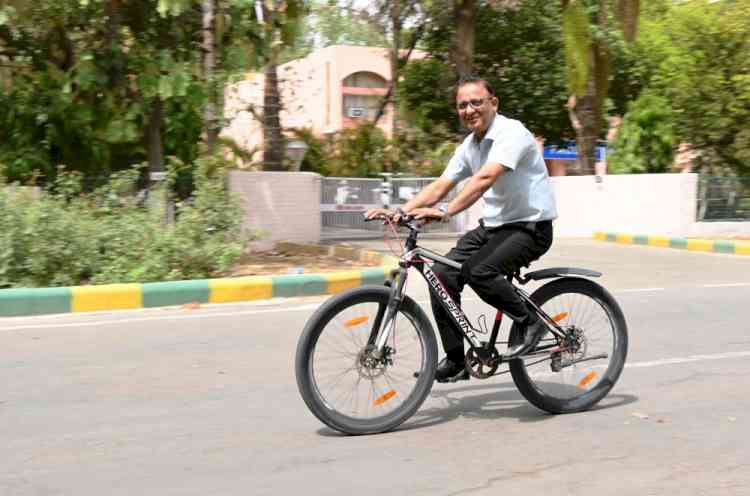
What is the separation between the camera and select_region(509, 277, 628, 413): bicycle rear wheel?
15.6 feet

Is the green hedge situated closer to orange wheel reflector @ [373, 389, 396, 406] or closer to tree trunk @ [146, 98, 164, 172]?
tree trunk @ [146, 98, 164, 172]

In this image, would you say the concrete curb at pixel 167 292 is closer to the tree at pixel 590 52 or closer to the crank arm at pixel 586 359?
the crank arm at pixel 586 359

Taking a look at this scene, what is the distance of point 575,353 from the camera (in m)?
4.89

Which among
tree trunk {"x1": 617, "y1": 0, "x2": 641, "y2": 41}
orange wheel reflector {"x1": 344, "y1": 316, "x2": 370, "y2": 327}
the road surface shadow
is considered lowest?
the road surface shadow

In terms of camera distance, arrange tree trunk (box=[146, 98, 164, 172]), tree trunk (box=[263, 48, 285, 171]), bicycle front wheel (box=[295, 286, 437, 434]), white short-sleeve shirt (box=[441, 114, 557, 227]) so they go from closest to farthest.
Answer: bicycle front wheel (box=[295, 286, 437, 434]) → white short-sleeve shirt (box=[441, 114, 557, 227]) → tree trunk (box=[146, 98, 164, 172]) → tree trunk (box=[263, 48, 285, 171])

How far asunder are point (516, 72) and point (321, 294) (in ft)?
57.6

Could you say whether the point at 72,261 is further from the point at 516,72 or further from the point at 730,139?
the point at 516,72

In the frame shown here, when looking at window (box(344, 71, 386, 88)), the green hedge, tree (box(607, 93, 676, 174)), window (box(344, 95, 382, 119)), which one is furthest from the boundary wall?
window (box(344, 71, 386, 88))

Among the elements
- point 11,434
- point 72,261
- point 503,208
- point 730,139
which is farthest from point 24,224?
point 730,139

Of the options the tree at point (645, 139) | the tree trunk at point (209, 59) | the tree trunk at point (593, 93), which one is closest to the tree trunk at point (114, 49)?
the tree trunk at point (209, 59)

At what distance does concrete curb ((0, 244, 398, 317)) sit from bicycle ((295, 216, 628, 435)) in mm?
2979

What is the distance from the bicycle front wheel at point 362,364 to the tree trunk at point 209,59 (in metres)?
9.29

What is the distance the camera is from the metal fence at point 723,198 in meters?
19.8

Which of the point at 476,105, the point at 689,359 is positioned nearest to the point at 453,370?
the point at 476,105
